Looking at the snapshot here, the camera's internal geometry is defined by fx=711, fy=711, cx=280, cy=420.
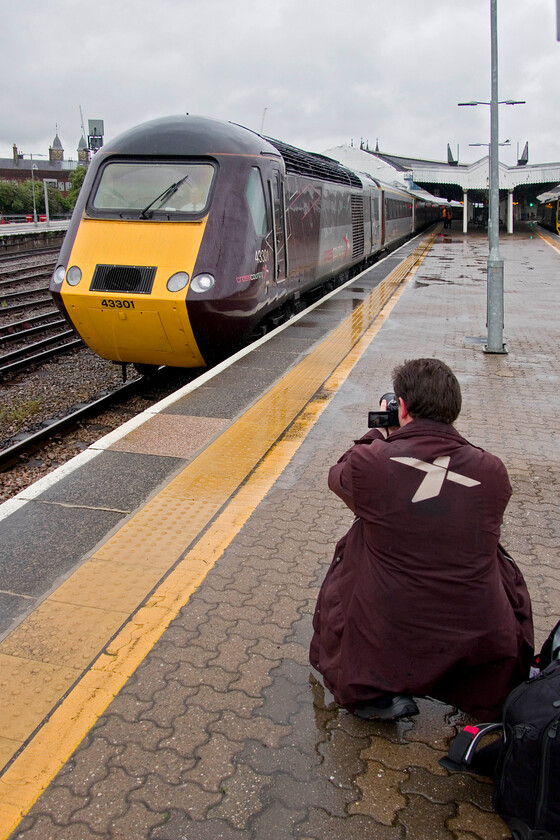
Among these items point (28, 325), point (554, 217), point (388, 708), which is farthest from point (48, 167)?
point (388, 708)

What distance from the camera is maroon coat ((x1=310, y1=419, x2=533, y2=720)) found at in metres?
2.39

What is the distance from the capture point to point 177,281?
7.59 m

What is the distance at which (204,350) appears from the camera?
8.09m

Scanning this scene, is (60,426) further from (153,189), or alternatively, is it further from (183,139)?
(183,139)

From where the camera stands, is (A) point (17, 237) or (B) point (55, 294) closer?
(B) point (55, 294)

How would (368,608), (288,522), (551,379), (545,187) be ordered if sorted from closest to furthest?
(368,608) < (288,522) < (551,379) < (545,187)

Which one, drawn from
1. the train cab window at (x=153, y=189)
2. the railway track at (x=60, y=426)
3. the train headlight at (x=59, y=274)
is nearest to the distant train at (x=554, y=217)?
the train cab window at (x=153, y=189)

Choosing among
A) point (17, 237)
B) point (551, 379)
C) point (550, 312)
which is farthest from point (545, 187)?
point (551, 379)

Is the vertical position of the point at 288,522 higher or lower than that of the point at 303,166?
lower

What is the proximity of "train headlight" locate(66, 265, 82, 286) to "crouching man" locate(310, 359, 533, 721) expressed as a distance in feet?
20.1

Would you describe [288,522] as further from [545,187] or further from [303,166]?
[545,187]

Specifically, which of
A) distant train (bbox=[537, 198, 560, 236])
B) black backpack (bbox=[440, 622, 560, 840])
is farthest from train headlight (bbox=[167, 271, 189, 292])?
distant train (bbox=[537, 198, 560, 236])

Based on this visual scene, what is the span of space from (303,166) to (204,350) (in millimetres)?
4939

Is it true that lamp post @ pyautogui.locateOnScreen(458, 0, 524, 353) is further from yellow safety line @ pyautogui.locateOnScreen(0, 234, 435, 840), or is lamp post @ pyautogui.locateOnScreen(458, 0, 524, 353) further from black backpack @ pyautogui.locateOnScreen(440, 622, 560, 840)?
black backpack @ pyautogui.locateOnScreen(440, 622, 560, 840)
